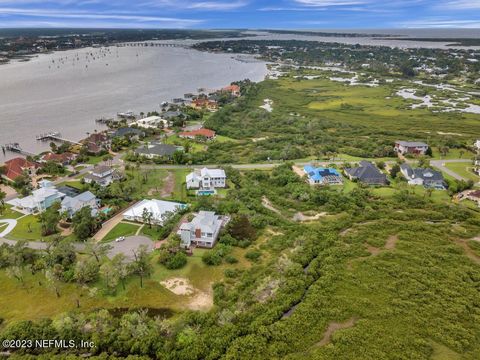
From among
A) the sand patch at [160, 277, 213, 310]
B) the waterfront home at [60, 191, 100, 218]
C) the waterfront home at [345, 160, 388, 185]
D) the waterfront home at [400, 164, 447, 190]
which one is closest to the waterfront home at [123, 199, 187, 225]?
the waterfront home at [60, 191, 100, 218]

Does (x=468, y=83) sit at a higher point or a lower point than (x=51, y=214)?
higher

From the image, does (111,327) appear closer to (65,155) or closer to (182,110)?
(65,155)

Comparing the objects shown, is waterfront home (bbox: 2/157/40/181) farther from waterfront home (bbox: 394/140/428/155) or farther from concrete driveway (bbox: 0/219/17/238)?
waterfront home (bbox: 394/140/428/155)

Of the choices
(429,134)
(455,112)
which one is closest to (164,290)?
(429,134)

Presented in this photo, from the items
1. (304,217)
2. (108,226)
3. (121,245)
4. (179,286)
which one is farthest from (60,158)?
(304,217)

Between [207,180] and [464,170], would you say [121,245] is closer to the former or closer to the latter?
[207,180]

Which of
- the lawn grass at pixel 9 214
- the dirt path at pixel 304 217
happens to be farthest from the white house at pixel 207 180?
the lawn grass at pixel 9 214

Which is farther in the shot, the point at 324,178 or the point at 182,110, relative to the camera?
the point at 182,110
